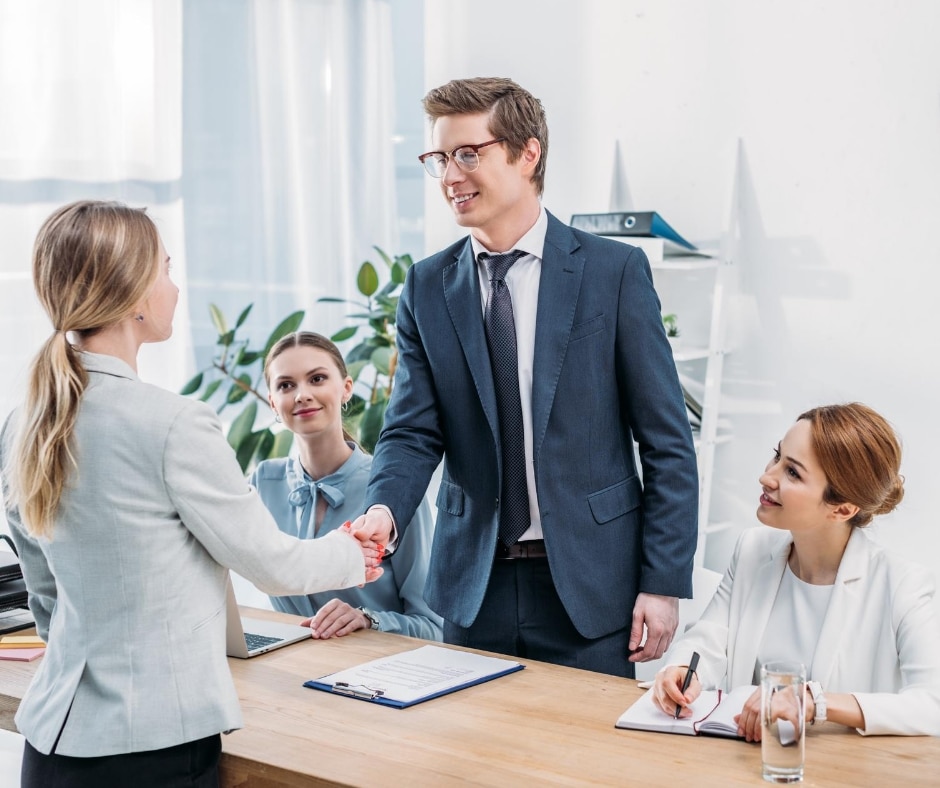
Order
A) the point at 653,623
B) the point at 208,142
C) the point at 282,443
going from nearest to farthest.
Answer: the point at 653,623 < the point at 282,443 < the point at 208,142

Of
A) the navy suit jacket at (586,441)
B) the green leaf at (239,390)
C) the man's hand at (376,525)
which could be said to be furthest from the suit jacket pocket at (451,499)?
the green leaf at (239,390)

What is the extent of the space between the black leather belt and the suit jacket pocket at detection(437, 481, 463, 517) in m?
0.11

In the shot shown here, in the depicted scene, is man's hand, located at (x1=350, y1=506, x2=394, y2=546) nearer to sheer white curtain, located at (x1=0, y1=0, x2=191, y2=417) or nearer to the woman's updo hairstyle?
the woman's updo hairstyle

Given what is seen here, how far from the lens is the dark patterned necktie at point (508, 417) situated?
1975mm

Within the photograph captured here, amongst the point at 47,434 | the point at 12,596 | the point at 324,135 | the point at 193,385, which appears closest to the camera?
the point at 47,434

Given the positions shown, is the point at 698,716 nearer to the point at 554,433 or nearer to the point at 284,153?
the point at 554,433

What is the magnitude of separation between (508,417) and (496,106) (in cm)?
56

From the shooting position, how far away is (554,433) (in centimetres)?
194

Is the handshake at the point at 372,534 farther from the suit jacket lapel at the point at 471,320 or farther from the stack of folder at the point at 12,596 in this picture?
the stack of folder at the point at 12,596

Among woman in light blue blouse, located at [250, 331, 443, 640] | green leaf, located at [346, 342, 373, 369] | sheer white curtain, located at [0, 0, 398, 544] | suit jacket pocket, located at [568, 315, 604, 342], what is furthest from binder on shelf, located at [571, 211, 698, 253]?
suit jacket pocket, located at [568, 315, 604, 342]

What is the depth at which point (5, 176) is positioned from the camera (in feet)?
10.6

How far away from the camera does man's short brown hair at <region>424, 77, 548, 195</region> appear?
1.95 meters

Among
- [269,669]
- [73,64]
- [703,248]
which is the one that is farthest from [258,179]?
[269,669]

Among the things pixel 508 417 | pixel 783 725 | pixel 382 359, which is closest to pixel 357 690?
pixel 508 417
